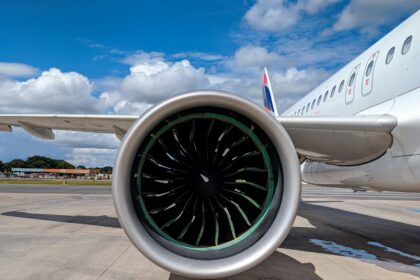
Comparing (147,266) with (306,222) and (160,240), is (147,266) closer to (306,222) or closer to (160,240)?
(160,240)

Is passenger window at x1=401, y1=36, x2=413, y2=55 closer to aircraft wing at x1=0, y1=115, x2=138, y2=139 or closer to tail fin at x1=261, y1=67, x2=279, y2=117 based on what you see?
aircraft wing at x1=0, y1=115, x2=138, y2=139

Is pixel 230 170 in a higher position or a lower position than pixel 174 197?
higher

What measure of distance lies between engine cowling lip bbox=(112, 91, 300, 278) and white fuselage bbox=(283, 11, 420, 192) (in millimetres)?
1606

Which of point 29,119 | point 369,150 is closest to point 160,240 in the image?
point 369,150

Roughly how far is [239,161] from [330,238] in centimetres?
391

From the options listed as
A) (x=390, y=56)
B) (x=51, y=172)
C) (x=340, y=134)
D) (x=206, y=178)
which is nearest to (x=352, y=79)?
(x=390, y=56)

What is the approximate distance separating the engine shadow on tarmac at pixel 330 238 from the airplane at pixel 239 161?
94cm

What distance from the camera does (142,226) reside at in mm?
3104

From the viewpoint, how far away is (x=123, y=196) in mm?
3045

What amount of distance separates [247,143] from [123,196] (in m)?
1.31

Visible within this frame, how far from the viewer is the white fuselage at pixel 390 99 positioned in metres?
3.98

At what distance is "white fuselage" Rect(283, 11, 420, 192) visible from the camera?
3.98 meters

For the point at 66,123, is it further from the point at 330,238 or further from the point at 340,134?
the point at 330,238

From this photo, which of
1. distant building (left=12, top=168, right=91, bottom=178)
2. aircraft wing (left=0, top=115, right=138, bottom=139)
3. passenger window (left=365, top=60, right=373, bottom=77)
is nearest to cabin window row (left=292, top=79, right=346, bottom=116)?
passenger window (left=365, top=60, right=373, bottom=77)
